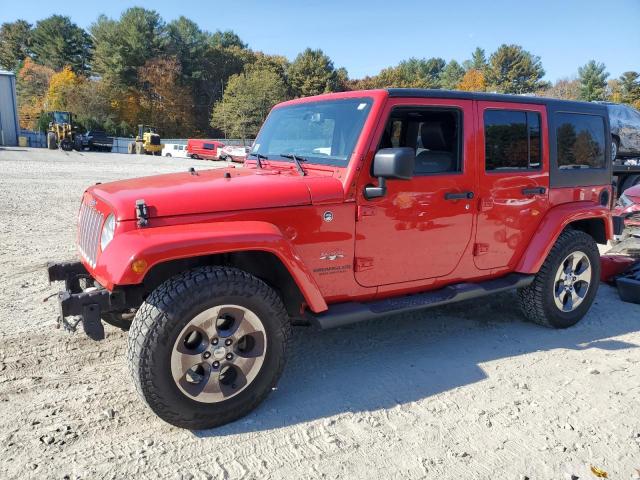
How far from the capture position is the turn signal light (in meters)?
2.49

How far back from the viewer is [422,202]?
3.50 m

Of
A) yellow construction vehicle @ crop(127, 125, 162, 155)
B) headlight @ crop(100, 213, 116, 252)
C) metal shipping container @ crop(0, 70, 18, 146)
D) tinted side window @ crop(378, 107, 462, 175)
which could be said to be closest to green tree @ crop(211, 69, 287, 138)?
yellow construction vehicle @ crop(127, 125, 162, 155)

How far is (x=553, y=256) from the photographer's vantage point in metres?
4.34

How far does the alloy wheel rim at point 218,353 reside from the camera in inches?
107

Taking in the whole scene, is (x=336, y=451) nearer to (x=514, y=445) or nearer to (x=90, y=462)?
(x=514, y=445)

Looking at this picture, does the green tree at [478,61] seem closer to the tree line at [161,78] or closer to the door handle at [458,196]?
the tree line at [161,78]

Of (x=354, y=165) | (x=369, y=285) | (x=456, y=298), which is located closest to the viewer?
(x=354, y=165)

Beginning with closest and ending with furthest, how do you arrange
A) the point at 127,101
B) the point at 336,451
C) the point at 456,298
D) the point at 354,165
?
the point at 336,451 < the point at 354,165 < the point at 456,298 < the point at 127,101

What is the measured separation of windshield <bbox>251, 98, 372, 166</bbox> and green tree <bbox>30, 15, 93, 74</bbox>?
72.9m

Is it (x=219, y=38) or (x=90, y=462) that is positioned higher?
(x=219, y=38)

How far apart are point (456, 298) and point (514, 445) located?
125 centimetres

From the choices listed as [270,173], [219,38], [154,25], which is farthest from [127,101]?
[270,173]

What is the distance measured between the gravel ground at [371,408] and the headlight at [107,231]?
3.41ft

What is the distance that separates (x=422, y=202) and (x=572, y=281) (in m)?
2.06
